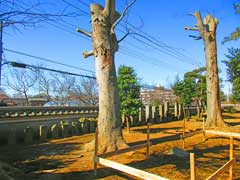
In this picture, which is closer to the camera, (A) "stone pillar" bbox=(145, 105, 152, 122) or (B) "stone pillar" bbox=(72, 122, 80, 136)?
(B) "stone pillar" bbox=(72, 122, 80, 136)

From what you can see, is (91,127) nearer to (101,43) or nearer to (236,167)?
(101,43)

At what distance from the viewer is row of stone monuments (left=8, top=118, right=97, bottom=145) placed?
7.67 metres

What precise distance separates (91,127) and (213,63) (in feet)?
21.6

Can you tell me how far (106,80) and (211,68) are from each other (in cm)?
726

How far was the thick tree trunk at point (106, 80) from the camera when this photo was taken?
591 centimetres

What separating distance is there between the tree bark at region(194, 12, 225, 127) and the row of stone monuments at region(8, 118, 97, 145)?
5.56 meters

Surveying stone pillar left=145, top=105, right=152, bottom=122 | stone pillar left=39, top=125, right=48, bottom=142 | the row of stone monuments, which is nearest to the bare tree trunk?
stone pillar left=145, top=105, right=152, bottom=122

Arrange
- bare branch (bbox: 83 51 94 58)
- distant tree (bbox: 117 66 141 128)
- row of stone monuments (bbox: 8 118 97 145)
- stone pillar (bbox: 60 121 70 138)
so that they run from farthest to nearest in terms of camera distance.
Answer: distant tree (bbox: 117 66 141 128)
stone pillar (bbox: 60 121 70 138)
row of stone monuments (bbox: 8 118 97 145)
bare branch (bbox: 83 51 94 58)

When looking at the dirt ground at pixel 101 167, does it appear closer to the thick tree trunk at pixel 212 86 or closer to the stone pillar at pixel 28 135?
the stone pillar at pixel 28 135

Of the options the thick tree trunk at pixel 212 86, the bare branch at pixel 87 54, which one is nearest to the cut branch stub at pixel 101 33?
the bare branch at pixel 87 54

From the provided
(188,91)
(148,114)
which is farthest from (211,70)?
(188,91)

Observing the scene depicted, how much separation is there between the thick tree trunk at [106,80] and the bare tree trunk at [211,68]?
21.8 feet

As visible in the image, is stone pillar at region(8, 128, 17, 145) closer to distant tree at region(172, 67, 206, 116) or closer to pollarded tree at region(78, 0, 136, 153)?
pollarded tree at region(78, 0, 136, 153)

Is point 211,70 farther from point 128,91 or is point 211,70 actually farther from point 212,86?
point 128,91
